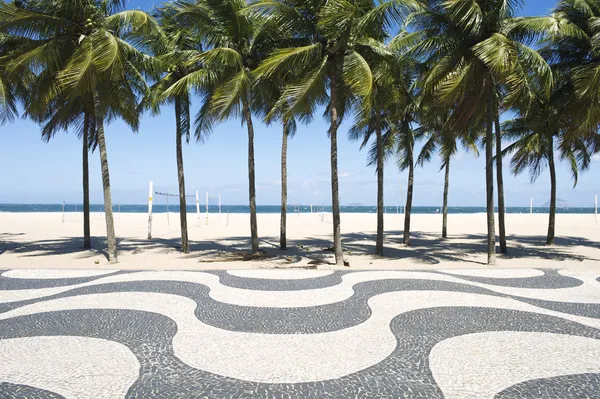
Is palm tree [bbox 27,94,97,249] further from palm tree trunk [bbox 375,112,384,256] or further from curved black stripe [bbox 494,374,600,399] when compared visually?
curved black stripe [bbox 494,374,600,399]

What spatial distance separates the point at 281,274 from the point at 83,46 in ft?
26.2

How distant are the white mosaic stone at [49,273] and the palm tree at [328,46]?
20.6ft

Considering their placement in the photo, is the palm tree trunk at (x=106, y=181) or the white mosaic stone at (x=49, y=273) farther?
the palm tree trunk at (x=106, y=181)

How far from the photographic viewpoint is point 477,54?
9781mm

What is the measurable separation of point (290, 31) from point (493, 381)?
961 cm

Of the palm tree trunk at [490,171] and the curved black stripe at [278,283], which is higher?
the palm tree trunk at [490,171]

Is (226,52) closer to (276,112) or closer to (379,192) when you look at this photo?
(276,112)

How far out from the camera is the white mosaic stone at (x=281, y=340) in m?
3.85

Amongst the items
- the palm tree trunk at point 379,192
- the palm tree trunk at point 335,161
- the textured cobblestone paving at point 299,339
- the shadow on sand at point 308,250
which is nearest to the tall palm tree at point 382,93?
the palm tree trunk at point 379,192

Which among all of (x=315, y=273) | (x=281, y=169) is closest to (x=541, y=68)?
(x=315, y=273)

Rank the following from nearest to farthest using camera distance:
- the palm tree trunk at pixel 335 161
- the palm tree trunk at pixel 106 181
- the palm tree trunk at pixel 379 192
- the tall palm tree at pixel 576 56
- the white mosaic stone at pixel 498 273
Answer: the white mosaic stone at pixel 498 273 → the tall palm tree at pixel 576 56 → the palm tree trunk at pixel 335 161 → the palm tree trunk at pixel 106 181 → the palm tree trunk at pixel 379 192

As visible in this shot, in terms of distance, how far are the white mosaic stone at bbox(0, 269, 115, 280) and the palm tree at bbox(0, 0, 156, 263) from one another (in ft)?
6.58

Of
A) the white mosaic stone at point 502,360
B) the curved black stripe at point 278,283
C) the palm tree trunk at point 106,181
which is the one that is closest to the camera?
the white mosaic stone at point 502,360

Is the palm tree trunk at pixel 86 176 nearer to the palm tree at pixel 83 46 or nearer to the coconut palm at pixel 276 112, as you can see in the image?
the palm tree at pixel 83 46
